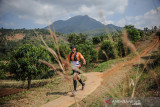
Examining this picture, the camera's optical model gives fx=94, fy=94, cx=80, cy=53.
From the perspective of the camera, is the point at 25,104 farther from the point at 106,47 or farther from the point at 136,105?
the point at 106,47

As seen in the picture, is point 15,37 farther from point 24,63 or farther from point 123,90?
point 123,90

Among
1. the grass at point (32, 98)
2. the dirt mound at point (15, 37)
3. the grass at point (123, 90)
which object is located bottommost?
the grass at point (32, 98)

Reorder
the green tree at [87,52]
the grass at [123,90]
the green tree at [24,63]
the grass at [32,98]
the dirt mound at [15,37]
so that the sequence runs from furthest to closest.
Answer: the dirt mound at [15,37]
the green tree at [87,52]
the green tree at [24,63]
the grass at [32,98]
the grass at [123,90]

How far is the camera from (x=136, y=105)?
120cm

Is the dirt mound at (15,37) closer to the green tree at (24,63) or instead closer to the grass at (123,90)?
the green tree at (24,63)

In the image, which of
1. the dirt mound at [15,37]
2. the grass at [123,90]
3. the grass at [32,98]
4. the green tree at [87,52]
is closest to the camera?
the grass at [123,90]

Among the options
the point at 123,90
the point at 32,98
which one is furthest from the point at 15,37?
the point at 123,90

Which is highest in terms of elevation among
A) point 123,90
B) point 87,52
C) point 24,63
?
point 87,52

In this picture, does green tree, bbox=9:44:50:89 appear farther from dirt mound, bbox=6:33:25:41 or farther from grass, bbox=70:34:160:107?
dirt mound, bbox=6:33:25:41

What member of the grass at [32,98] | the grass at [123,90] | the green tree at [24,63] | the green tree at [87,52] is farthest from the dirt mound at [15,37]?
the grass at [123,90]

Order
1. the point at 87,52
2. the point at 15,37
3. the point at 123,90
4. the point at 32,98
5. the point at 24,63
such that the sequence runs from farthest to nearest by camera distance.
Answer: the point at 15,37 < the point at 87,52 < the point at 24,63 < the point at 32,98 < the point at 123,90

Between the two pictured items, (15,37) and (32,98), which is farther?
(15,37)

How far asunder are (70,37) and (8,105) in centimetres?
5200

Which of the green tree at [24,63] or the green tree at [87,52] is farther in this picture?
the green tree at [87,52]
